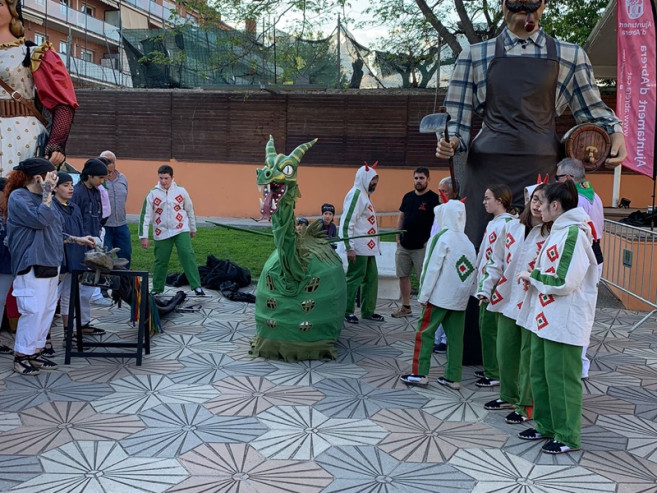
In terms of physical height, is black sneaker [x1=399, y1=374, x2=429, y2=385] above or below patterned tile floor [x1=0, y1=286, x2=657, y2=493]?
above

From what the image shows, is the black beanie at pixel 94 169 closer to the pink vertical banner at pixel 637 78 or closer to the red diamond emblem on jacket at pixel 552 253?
the red diamond emblem on jacket at pixel 552 253

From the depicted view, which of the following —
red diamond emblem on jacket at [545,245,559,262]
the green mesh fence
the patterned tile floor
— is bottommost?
the patterned tile floor

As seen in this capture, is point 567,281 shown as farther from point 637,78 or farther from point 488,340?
point 637,78

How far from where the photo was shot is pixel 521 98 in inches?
204

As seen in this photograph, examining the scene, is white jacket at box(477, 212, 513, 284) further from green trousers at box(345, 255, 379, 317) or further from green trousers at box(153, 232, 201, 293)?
green trousers at box(153, 232, 201, 293)

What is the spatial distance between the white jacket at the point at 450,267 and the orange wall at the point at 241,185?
32.4 feet

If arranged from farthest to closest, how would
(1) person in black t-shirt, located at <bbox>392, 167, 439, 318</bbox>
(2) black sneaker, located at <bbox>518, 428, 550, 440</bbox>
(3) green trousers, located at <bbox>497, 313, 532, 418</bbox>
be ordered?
1. (1) person in black t-shirt, located at <bbox>392, 167, 439, 318</bbox>
2. (3) green trousers, located at <bbox>497, 313, 532, 418</bbox>
3. (2) black sneaker, located at <bbox>518, 428, 550, 440</bbox>

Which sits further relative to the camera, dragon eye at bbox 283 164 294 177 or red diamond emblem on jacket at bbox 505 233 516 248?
dragon eye at bbox 283 164 294 177

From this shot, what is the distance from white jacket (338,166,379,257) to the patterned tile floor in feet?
4.56

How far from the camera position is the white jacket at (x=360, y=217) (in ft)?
23.4

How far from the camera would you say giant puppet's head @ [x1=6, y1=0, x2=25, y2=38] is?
18.2 ft

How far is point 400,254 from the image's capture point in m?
7.55

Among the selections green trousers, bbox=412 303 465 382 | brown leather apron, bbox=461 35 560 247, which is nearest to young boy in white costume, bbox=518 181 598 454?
green trousers, bbox=412 303 465 382

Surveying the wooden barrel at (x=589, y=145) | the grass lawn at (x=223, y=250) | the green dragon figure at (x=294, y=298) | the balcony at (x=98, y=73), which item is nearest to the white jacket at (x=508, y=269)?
the wooden barrel at (x=589, y=145)
